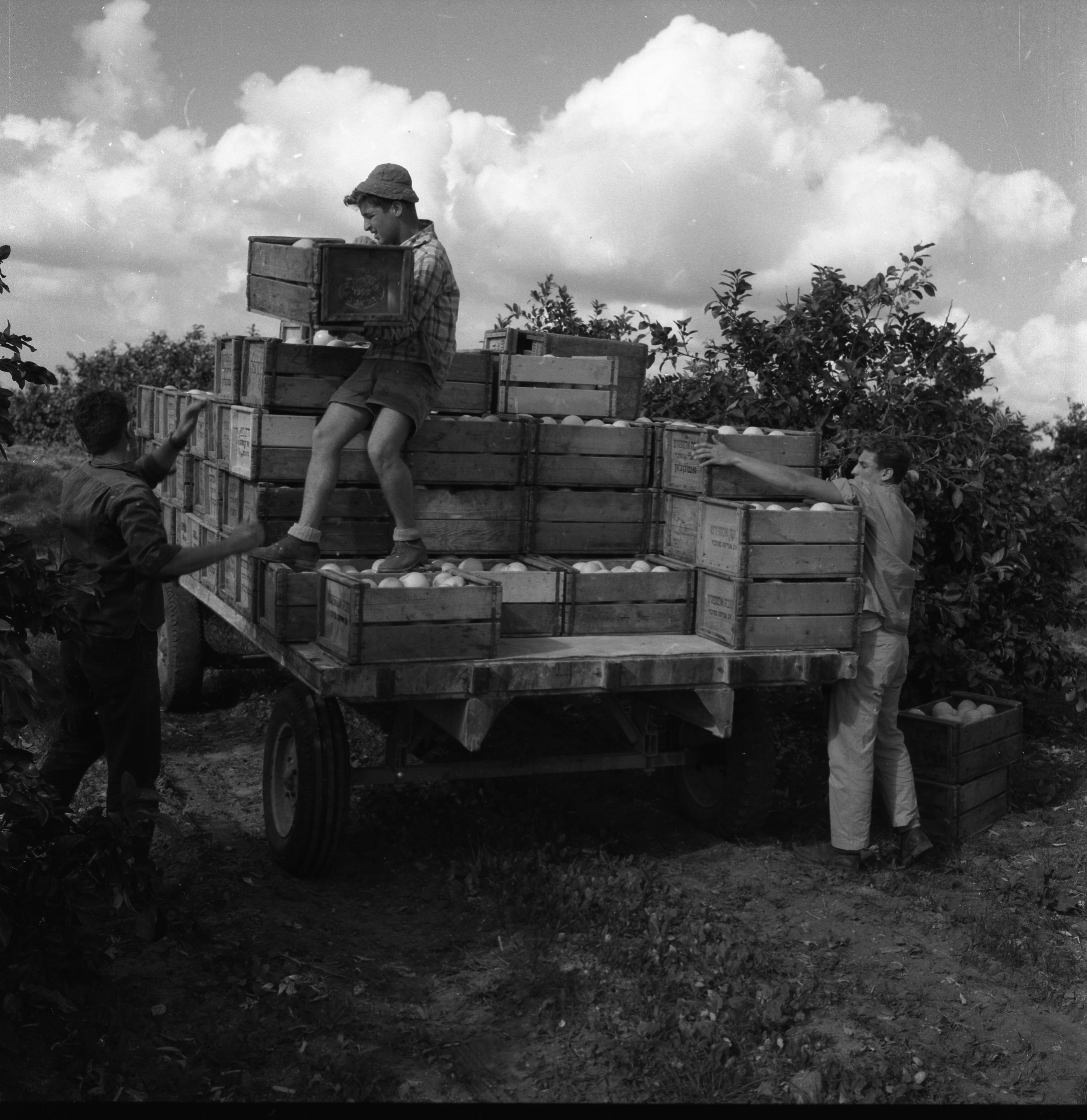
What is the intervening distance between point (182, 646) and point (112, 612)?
3.68 metres

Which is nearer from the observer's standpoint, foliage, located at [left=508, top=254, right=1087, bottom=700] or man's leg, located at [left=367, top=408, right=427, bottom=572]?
man's leg, located at [left=367, top=408, right=427, bottom=572]

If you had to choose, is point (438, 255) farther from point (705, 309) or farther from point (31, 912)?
point (31, 912)

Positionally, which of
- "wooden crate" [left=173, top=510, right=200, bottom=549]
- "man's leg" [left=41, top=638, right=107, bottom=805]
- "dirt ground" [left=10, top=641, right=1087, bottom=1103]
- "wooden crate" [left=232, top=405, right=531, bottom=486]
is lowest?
"dirt ground" [left=10, top=641, right=1087, bottom=1103]

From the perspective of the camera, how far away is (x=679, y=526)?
6.33m

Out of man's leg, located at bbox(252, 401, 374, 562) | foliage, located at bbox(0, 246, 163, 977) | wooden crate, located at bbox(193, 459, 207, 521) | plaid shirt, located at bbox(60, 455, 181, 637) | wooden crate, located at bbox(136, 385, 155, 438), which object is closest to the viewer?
foliage, located at bbox(0, 246, 163, 977)

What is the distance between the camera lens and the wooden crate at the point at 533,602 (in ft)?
18.8

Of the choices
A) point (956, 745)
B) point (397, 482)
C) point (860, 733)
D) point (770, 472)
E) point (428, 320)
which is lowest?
point (956, 745)

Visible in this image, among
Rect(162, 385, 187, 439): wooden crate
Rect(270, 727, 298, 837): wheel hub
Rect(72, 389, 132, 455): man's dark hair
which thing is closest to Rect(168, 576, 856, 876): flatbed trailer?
Rect(270, 727, 298, 837): wheel hub

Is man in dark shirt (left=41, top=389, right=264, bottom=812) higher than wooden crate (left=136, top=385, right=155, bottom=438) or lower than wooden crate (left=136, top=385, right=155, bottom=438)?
lower

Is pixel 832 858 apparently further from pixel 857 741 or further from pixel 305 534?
pixel 305 534

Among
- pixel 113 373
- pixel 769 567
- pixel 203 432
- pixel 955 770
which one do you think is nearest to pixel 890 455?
pixel 769 567

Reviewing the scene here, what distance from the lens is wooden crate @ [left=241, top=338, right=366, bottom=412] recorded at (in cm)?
607

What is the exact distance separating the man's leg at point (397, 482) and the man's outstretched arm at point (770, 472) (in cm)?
139

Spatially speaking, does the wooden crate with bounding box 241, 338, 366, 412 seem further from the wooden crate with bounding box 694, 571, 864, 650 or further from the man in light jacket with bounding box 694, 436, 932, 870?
the wooden crate with bounding box 694, 571, 864, 650
